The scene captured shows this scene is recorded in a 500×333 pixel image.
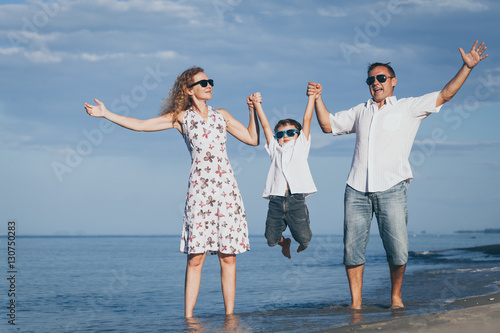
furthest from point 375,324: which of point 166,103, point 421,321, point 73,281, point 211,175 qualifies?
point 73,281

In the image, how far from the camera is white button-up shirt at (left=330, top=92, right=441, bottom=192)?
597cm

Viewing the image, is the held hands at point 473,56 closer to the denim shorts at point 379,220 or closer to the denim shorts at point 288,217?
the denim shorts at point 379,220

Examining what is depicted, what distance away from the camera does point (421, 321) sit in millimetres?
4492

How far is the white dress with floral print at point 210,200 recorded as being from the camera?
6035 mm

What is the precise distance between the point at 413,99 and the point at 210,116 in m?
2.32

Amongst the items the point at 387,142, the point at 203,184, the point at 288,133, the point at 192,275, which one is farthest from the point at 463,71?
the point at 192,275

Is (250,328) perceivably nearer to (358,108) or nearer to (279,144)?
(279,144)

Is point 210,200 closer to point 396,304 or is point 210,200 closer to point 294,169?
point 294,169

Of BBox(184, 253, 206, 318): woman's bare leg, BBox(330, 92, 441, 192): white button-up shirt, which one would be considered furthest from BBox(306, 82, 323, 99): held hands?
BBox(184, 253, 206, 318): woman's bare leg

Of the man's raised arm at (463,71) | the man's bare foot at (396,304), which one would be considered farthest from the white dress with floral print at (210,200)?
the man's raised arm at (463,71)

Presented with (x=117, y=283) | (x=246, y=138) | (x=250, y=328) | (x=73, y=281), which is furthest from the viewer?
(x=73, y=281)

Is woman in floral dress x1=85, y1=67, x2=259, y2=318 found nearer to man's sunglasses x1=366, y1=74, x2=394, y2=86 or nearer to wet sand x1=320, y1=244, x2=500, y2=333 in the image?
man's sunglasses x1=366, y1=74, x2=394, y2=86

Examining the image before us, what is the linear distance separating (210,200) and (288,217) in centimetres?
114

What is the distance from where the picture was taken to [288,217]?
6699mm
